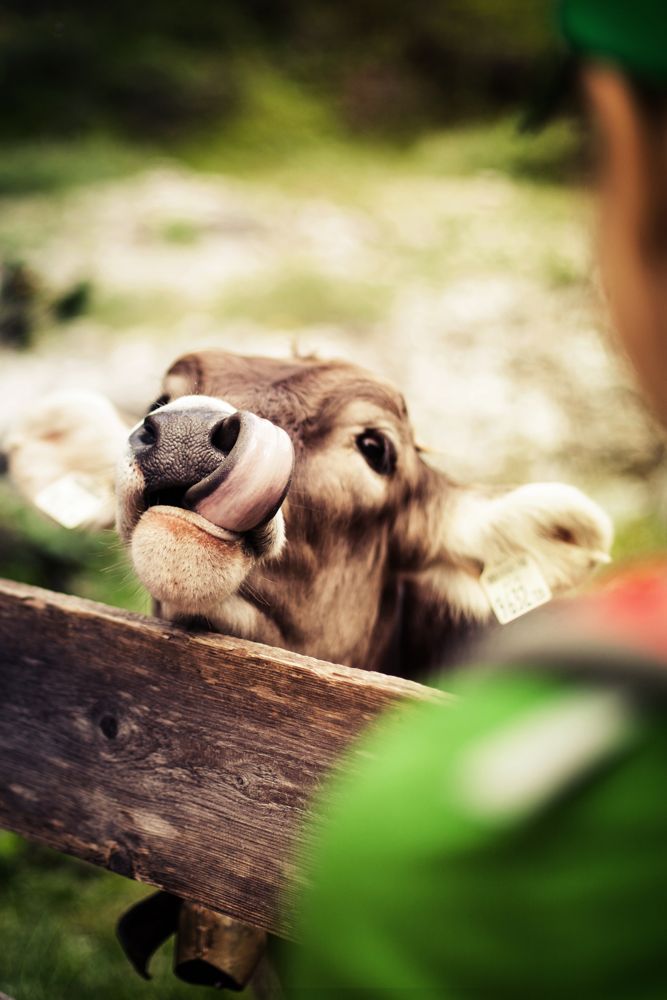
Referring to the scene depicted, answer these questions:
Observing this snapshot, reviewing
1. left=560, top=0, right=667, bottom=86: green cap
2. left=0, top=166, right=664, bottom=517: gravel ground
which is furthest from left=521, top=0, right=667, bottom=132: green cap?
left=0, top=166, right=664, bottom=517: gravel ground

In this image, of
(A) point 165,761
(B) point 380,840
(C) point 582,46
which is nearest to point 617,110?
(C) point 582,46

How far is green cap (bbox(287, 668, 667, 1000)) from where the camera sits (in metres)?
0.63

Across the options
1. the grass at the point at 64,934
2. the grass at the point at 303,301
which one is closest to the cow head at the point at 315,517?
the grass at the point at 64,934

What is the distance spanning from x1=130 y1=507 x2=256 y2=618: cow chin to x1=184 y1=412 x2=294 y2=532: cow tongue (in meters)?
0.03

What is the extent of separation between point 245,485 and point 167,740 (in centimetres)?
47

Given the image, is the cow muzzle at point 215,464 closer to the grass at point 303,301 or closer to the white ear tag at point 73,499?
the white ear tag at point 73,499

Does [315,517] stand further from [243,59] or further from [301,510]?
[243,59]

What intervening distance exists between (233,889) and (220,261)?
23.0 feet

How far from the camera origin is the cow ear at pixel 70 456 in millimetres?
2271

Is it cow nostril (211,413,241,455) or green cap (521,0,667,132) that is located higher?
green cap (521,0,667,132)

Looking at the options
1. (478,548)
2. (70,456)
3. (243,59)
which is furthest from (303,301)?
(243,59)

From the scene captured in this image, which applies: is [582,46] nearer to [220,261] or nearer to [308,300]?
[308,300]

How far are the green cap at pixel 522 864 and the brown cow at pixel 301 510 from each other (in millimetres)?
1038

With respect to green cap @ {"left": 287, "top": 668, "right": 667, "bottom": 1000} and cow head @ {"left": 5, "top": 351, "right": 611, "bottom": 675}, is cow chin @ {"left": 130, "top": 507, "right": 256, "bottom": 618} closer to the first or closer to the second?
cow head @ {"left": 5, "top": 351, "right": 611, "bottom": 675}
